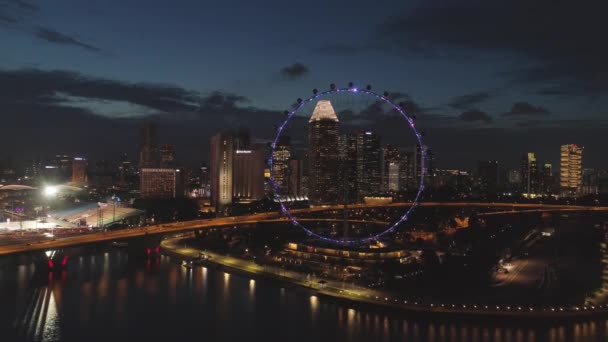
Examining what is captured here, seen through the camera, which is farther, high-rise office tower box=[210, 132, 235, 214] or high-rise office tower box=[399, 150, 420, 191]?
high-rise office tower box=[210, 132, 235, 214]

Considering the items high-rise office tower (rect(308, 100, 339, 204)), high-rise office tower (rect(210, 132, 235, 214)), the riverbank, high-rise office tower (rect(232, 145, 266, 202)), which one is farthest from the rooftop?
high-rise office tower (rect(232, 145, 266, 202))

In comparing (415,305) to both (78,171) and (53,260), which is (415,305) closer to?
(53,260)

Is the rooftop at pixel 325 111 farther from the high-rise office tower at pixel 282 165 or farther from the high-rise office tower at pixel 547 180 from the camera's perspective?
the high-rise office tower at pixel 547 180

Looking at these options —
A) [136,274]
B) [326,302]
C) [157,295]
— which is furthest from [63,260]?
[326,302]

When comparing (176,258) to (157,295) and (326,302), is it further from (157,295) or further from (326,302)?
(326,302)

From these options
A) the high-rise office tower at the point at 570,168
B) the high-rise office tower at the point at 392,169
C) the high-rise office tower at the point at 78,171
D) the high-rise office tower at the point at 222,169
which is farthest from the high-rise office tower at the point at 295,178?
the high-rise office tower at the point at 78,171

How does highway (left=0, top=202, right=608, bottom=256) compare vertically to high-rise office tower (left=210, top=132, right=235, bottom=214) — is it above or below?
below

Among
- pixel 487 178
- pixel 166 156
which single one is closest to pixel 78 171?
pixel 166 156

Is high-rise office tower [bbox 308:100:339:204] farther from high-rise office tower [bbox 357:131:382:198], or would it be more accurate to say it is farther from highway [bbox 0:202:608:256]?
highway [bbox 0:202:608:256]
